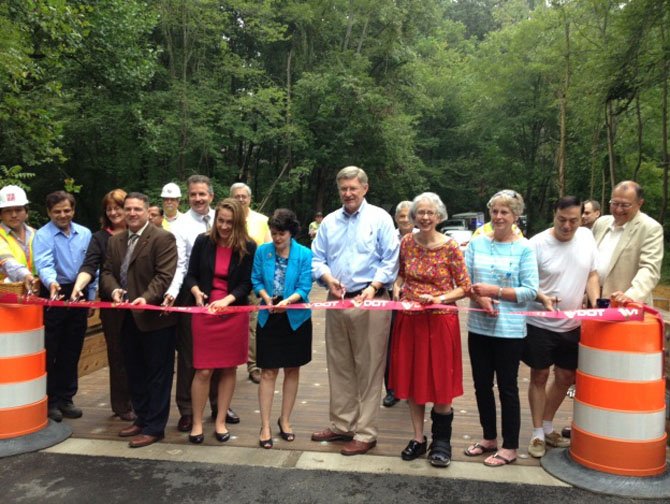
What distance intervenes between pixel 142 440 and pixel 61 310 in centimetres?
148

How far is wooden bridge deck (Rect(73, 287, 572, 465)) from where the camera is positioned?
439 cm

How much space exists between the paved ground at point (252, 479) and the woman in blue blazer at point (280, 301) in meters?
0.45

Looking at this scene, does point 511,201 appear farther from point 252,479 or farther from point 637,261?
point 252,479

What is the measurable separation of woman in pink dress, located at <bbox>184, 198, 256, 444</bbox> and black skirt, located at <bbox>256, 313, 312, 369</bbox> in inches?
9.7

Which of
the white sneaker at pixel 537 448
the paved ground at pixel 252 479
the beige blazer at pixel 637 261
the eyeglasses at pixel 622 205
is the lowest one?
the paved ground at pixel 252 479

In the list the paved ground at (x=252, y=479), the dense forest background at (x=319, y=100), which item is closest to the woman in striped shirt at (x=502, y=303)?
the paved ground at (x=252, y=479)

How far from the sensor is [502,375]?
13.0 feet

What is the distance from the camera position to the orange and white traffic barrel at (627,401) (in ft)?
12.0

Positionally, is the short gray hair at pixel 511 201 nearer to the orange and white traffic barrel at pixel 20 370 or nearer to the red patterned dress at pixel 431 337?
the red patterned dress at pixel 431 337

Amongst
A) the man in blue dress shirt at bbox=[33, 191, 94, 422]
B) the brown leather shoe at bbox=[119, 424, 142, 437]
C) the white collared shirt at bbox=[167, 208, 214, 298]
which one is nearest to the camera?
the brown leather shoe at bbox=[119, 424, 142, 437]

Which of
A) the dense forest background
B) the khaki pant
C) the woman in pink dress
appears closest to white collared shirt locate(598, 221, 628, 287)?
the khaki pant

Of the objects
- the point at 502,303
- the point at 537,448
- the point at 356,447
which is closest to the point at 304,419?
the point at 356,447

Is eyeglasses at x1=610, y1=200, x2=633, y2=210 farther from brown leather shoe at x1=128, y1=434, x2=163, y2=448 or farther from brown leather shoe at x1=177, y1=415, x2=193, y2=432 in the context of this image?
brown leather shoe at x1=128, y1=434, x2=163, y2=448

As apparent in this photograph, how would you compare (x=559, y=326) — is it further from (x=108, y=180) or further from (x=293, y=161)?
(x=293, y=161)
